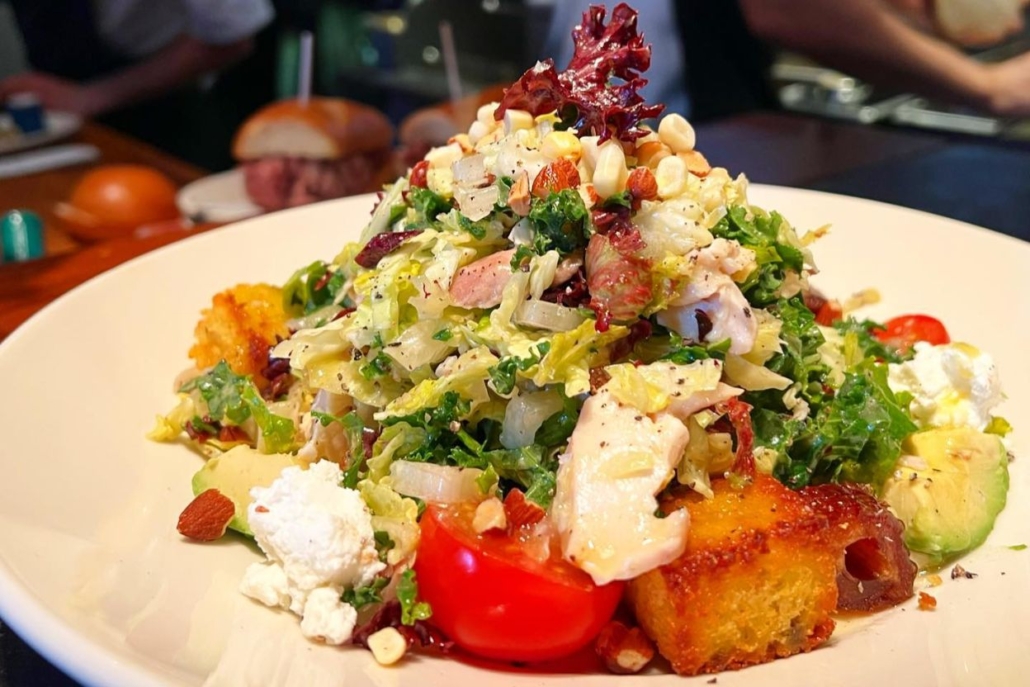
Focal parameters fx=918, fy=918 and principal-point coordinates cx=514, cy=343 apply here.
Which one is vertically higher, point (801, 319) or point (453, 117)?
point (801, 319)

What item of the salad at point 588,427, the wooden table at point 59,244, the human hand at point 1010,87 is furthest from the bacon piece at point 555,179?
the human hand at point 1010,87

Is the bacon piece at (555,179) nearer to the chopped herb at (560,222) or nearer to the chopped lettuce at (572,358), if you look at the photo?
the chopped herb at (560,222)

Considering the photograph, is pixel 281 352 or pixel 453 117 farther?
pixel 453 117

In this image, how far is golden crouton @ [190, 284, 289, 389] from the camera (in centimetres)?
240

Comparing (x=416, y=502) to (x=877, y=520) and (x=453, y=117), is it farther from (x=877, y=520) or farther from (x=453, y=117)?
(x=453, y=117)

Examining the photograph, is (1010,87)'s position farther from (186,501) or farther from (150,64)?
(150,64)

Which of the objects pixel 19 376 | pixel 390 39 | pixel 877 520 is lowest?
pixel 390 39

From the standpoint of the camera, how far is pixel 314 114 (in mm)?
5801

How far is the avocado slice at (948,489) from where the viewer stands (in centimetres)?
181

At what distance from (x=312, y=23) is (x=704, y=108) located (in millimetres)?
5108

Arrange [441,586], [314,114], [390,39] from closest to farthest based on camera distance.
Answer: [441,586], [314,114], [390,39]

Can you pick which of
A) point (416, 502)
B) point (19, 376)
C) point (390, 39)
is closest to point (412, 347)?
point (416, 502)

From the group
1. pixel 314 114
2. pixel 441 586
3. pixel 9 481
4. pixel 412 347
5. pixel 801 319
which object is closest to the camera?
pixel 441 586

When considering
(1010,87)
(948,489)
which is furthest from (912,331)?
(1010,87)
